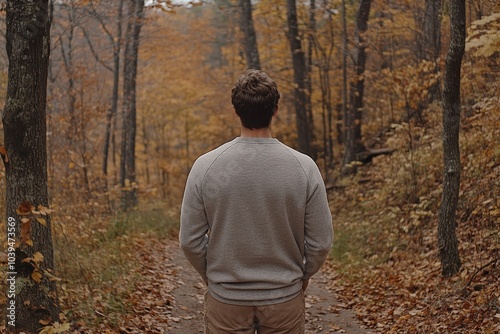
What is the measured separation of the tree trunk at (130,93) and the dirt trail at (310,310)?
7.22 metres

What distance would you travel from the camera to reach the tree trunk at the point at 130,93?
629 inches

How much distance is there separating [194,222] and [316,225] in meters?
0.67

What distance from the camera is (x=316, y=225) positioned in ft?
10.0

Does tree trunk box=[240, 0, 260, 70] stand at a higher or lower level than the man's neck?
higher

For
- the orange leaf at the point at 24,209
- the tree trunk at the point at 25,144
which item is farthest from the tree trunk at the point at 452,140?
the orange leaf at the point at 24,209

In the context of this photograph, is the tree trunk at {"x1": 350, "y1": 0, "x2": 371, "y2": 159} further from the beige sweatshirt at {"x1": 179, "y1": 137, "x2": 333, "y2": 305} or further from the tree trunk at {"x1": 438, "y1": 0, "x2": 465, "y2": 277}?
the beige sweatshirt at {"x1": 179, "y1": 137, "x2": 333, "y2": 305}

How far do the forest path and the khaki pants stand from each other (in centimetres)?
338

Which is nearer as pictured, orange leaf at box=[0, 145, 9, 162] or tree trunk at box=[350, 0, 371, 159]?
orange leaf at box=[0, 145, 9, 162]

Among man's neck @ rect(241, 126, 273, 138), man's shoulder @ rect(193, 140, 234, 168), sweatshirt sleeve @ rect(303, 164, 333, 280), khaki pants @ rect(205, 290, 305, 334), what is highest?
man's neck @ rect(241, 126, 273, 138)

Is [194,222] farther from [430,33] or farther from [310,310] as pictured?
[430,33]

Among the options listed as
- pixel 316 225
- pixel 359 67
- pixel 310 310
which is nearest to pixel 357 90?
pixel 359 67

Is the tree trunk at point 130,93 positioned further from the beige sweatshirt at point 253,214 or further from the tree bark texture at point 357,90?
the beige sweatshirt at point 253,214

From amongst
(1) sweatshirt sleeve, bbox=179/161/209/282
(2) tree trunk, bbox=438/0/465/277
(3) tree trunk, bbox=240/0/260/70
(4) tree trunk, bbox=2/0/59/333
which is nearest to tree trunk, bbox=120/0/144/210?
(3) tree trunk, bbox=240/0/260/70

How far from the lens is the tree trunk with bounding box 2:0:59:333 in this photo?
15.7 ft
